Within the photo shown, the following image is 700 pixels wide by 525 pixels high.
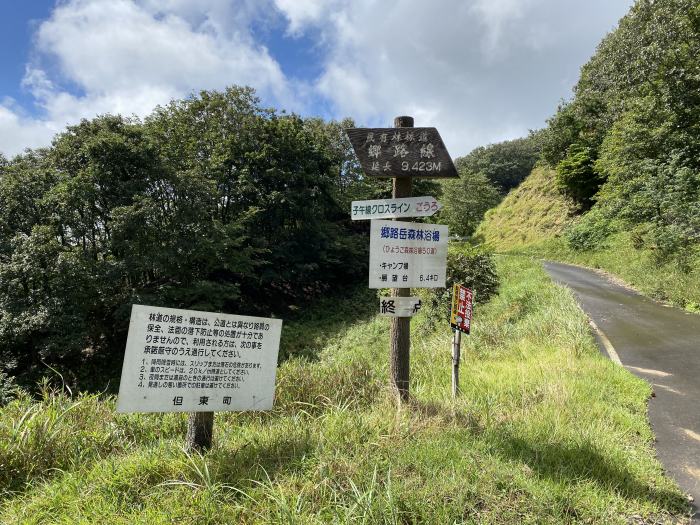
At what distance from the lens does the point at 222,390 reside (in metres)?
3.07

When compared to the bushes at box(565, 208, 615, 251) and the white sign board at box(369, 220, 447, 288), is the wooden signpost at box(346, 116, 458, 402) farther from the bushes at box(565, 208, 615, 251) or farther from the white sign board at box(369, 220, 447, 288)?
the bushes at box(565, 208, 615, 251)

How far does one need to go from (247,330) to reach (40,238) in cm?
1406

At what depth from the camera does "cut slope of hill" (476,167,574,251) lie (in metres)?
28.5

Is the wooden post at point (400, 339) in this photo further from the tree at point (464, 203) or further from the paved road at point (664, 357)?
the tree at point (464, 203)

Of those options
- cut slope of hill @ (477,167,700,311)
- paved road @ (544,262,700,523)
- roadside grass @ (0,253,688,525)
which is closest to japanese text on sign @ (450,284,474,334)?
roadside grass @ (0,253,688,525)

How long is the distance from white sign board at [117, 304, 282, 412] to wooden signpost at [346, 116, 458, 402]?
4.77ft

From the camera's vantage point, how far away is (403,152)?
4152 mm

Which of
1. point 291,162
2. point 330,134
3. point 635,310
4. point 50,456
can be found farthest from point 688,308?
Result: point 330,134

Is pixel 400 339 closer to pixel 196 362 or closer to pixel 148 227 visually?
pixel 196 362

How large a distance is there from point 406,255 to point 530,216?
31933 millimetres

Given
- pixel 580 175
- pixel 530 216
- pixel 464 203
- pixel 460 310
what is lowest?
pixel 460 310

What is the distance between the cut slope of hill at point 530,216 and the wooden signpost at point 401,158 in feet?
76.0

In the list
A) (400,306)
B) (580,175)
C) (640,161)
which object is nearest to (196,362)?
(400,306)

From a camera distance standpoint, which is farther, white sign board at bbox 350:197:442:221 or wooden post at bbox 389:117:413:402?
wooden post at bbox 389:117:413:402
